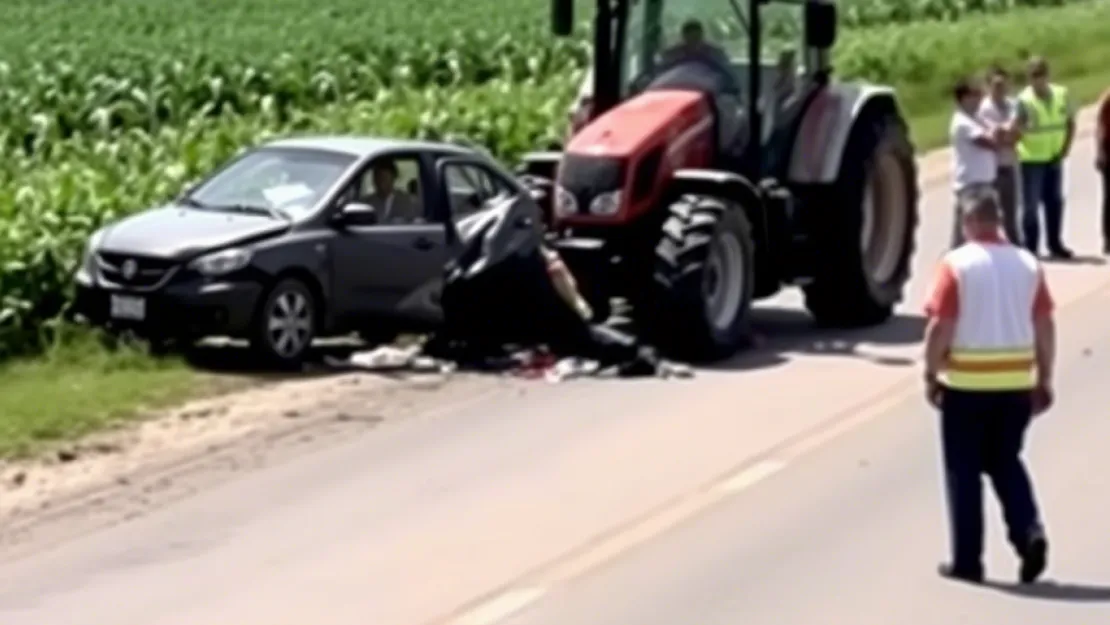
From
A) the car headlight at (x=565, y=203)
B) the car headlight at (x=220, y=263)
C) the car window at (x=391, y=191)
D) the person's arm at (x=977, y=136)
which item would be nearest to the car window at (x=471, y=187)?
the car window at (x=391, y=191)

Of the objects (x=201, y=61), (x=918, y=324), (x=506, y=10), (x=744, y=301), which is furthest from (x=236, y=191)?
(x=506, y=10)

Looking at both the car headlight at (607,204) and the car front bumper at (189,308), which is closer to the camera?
the car front bumper at (189,308)

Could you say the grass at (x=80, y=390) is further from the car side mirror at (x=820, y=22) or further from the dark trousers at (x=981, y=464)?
the dark trousers at (x=981, y=464)

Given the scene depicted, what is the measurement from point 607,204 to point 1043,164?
23.3 ft

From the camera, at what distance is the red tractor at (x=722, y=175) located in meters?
21.6

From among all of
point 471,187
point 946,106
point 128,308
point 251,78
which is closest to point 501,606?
point 128,308

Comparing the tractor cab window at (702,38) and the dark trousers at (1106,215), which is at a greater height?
the tractor cab window at (702,38)

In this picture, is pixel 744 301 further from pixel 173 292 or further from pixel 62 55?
pixel 62 55

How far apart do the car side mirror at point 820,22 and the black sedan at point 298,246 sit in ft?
7.54

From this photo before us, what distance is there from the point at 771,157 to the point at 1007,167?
3812mm

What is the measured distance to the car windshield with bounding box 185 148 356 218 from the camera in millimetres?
21453

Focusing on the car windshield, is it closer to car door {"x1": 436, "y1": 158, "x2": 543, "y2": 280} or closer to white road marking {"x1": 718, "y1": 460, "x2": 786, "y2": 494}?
car door {"x1": 436, "y1": 158, "x2": 543, "y2": 280}

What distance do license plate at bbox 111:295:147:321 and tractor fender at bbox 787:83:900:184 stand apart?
16.5 feet

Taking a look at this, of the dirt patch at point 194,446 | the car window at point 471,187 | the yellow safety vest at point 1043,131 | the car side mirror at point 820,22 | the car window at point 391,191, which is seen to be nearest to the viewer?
the dirt patch at point 194,446
